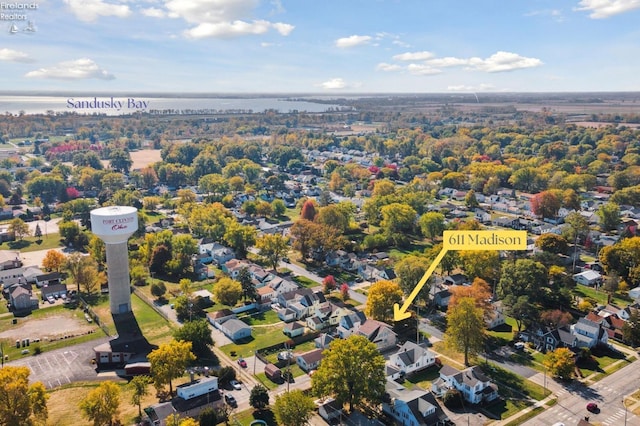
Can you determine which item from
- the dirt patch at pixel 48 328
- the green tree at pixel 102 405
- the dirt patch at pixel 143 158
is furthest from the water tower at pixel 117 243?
the dirt patch at pixel 143 158

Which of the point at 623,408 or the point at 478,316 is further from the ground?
the point at 478,316

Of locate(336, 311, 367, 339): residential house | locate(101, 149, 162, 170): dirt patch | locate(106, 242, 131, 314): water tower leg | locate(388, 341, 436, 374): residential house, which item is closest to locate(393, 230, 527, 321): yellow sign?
locate(336, 311, 367, 339): residential house

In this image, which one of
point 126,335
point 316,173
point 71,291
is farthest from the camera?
point 316,173

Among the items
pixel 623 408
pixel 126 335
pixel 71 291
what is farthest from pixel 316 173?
pixel 623 408

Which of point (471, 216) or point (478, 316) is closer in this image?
point (478, 316)

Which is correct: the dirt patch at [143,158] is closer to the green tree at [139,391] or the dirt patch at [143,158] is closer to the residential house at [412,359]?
the green tree at [139,391]

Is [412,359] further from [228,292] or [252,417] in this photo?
[228,292]

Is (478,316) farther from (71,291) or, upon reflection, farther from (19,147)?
(19,147)
